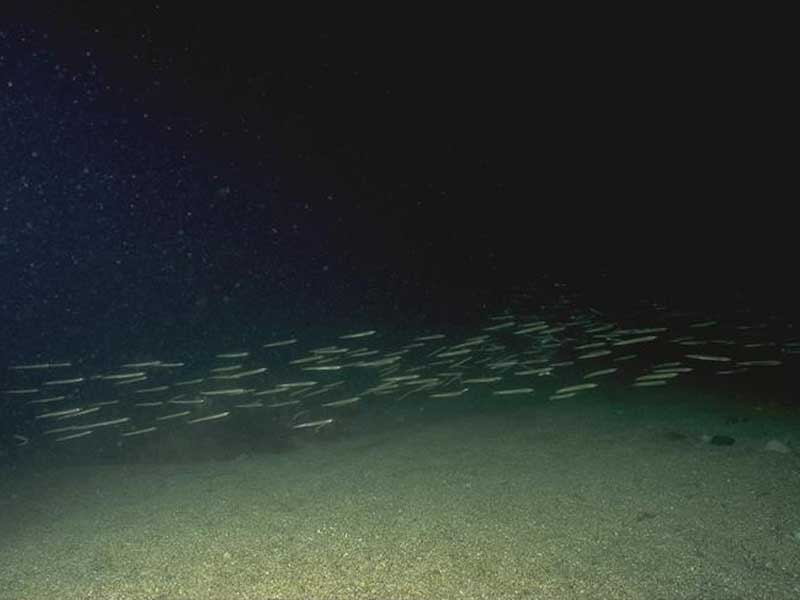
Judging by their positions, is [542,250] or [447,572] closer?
[447,572]

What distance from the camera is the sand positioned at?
4.24m

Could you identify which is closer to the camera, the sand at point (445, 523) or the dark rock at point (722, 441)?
the sand at point (445, 523)

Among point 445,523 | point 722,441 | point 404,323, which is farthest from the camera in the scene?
point 404,323

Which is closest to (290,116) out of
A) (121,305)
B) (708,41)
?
(121,305)

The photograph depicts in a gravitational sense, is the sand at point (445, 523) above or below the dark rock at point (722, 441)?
above

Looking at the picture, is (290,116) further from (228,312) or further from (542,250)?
(542,250)

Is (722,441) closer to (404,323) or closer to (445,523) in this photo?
(445,523)

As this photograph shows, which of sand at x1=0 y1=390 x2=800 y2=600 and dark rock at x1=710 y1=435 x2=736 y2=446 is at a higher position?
sand at x1=0 y1=390 x2=800 y2=600

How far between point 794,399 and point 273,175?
23854 mm

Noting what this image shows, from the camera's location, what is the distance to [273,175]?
27.3 m

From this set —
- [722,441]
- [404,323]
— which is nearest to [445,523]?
[722,441]

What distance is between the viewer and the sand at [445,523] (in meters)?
4.24

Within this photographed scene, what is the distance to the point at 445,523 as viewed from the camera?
542 centimetres

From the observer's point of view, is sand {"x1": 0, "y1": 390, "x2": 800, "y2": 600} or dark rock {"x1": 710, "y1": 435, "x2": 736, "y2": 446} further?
dark rock {"x1": 710, "y1": 435, "x2": 736, "y2": 446}
